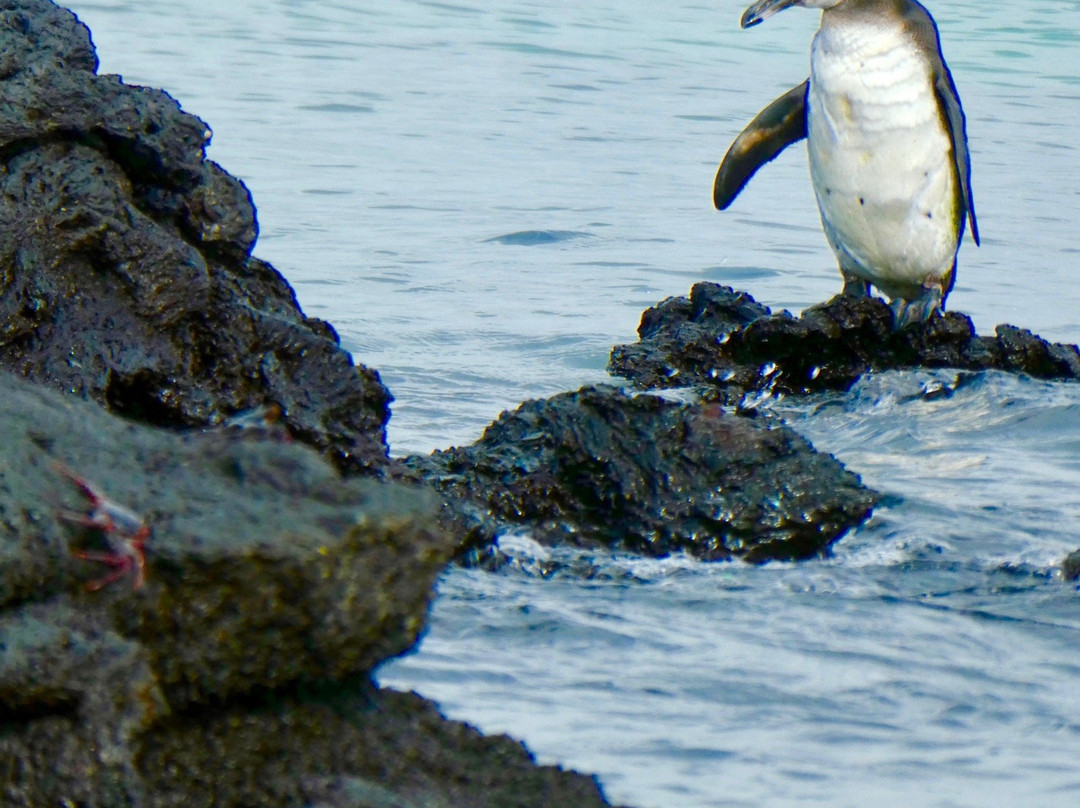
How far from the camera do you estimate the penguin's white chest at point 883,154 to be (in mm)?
6293

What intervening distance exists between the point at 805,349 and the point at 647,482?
2.11 metres

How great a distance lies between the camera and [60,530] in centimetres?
197

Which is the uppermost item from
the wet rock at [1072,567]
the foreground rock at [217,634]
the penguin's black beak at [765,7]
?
the penguin's black beak at [765,7]

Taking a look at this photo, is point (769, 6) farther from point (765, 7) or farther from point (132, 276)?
point (132, 276)

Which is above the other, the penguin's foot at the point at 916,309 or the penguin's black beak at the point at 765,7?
the penguin's black beak at the point at 765,7

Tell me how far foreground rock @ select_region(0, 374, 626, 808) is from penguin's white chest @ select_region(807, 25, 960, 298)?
4.55 meters

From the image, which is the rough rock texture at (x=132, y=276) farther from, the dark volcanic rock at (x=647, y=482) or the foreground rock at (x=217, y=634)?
the foreground rock at (x=217, y=634)

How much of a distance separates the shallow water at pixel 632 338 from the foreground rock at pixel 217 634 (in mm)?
619

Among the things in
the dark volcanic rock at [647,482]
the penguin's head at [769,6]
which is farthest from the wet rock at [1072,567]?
the penguin's head at [769,6]

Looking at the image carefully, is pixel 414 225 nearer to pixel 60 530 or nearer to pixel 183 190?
pixel 183 190

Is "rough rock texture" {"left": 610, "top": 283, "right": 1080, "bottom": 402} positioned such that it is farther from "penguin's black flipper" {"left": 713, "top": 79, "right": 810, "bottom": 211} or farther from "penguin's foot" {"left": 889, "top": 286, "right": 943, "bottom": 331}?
"penguin's black flipper" {"left": 713, "top": 79, "right": 810, "bottom": 211}

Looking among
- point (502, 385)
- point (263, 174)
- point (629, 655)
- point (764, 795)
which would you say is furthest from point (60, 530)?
point (263, 174)

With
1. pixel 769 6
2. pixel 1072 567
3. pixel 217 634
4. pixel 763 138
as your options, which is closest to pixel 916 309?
pixel 769 6

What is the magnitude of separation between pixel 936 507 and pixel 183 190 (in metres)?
2.07
